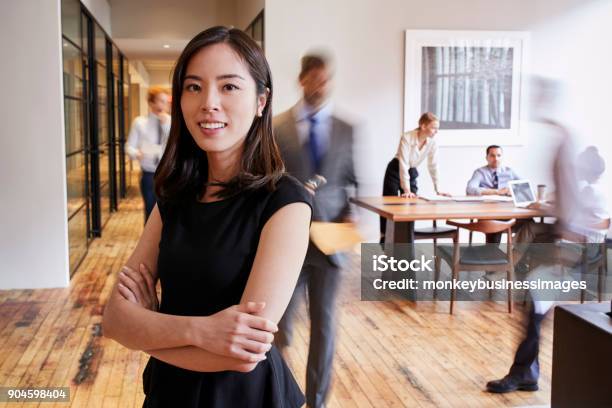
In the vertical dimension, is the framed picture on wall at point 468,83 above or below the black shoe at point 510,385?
above

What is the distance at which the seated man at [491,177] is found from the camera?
6.58 m

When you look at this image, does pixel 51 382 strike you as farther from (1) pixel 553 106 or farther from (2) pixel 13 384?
(1) pixel 553 106

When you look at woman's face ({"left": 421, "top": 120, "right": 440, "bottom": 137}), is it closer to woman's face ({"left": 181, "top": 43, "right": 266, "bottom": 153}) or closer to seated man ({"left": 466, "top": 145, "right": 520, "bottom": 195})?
seated man ({"left": 466, "top": 145, "right": 520, "bottom": 195})

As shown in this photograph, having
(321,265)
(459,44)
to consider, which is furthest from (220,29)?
(459,44)

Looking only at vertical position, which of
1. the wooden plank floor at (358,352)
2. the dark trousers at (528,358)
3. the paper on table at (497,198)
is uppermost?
the paper on table at (497,198)

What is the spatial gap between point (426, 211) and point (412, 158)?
140 centimetres

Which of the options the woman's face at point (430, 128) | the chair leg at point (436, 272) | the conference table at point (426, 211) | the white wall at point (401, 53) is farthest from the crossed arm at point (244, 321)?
the white wall at point (401, 53)

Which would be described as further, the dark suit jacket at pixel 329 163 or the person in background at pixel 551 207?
the person in background at pixel 551 207

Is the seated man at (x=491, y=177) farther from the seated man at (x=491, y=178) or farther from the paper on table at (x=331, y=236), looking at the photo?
the paper on table at (x=331, y=236)

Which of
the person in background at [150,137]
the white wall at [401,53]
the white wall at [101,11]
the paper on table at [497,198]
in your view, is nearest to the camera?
the paper on table at [497,198]

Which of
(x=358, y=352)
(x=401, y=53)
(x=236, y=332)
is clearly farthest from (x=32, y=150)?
(x=236, y=332)

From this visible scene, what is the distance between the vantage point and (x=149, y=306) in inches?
56.2

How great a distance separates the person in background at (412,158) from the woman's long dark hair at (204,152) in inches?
203

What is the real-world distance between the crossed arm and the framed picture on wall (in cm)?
649
